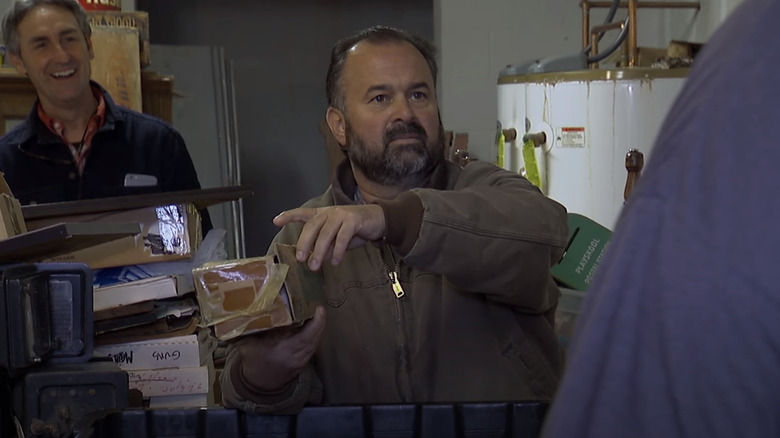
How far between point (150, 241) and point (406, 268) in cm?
42

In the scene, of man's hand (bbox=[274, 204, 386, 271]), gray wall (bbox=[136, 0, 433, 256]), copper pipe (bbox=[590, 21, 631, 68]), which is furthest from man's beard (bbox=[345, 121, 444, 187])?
gray wall (bbox=[136, 0, 433, 256])

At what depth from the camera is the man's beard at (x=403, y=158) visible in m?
1.47

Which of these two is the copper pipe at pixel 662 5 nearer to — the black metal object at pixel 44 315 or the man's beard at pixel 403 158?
the man's beard at pixel 403 158

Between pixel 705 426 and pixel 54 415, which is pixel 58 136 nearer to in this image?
pixel 54 415

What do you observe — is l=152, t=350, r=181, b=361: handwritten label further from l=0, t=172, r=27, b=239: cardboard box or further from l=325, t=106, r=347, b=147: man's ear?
l=325, t=106, r=347, b=147: man's ear

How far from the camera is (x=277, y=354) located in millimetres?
1130

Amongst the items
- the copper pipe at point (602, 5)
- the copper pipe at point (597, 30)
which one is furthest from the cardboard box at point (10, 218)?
the copper pipe at point (602, 5)

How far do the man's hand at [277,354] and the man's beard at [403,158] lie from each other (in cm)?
45

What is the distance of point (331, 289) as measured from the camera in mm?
1402

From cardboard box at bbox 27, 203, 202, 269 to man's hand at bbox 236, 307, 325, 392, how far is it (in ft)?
0.99

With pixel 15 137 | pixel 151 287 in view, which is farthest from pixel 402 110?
pixel 15 137

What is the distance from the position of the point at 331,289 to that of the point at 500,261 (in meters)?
0.35

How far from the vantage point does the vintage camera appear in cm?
97

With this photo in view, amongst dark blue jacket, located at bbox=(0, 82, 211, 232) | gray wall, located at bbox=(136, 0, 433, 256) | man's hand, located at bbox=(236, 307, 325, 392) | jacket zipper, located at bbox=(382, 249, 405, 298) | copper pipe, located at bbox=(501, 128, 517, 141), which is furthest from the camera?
gray wall, located at bbox=(136, 0, 433, 256)
